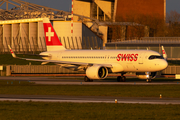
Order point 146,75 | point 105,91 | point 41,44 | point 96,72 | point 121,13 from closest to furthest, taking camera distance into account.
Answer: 1. point 105,91
2. point 96,72
3. point 146,75
4. point 41,44
5. point 121,13

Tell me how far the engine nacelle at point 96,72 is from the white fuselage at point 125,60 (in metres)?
1.31

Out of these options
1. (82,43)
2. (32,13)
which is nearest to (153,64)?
(82,43)

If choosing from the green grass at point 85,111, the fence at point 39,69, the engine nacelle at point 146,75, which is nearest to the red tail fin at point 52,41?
the engine nacelle at point 146,75

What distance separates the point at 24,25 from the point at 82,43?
28.0 metres

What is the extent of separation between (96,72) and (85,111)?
2560cm

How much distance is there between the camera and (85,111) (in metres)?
19.4

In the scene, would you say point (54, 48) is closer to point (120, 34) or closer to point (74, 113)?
point (74, 113)

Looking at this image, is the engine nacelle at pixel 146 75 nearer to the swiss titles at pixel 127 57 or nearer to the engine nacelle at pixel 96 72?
the swiss titles at pixel 127 57

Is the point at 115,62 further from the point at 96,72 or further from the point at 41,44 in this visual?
the point at 41,44

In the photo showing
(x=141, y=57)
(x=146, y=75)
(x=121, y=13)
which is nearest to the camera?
(x=141, y=57)

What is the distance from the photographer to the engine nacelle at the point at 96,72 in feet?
148

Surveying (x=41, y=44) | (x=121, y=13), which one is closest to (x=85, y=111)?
(x=41, y=44)

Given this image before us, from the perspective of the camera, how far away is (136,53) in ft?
149

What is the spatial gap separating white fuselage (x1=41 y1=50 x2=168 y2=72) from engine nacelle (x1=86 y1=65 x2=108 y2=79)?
1309 mm
